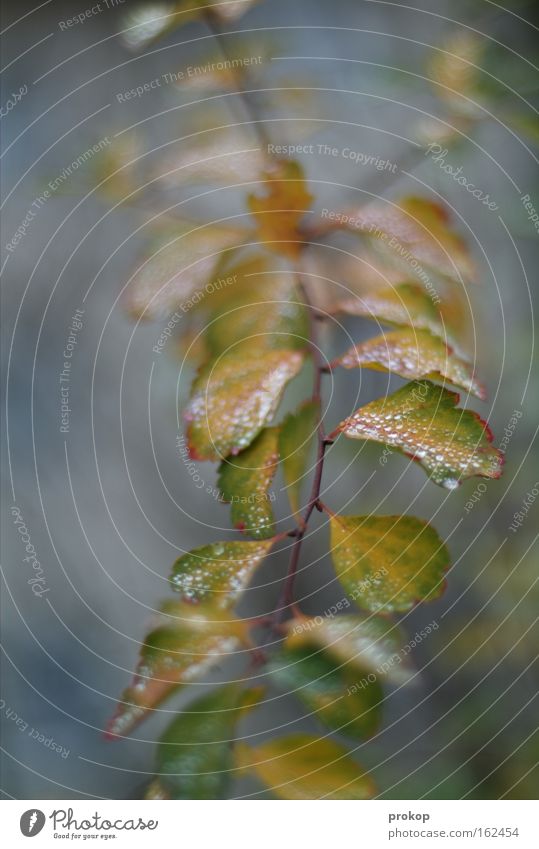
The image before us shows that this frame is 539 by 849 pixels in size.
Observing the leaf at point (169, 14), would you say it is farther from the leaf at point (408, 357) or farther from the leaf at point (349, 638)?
the leaf at point (349, 638)

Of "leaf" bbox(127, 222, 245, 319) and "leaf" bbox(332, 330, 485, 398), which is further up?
"leaf" bbox(127, 222, 245, 319)

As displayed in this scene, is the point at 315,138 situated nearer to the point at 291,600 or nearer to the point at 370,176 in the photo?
the point at 370,176

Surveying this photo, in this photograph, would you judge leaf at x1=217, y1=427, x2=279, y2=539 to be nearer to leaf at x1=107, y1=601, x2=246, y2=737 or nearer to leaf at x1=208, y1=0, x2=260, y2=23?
leaf at x1=107, y1=601, x2=246, y2=737

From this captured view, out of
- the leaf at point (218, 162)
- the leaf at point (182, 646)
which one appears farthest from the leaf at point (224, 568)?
the leaf at point (218, 162)

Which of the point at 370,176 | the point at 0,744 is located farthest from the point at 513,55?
the point at 0,744

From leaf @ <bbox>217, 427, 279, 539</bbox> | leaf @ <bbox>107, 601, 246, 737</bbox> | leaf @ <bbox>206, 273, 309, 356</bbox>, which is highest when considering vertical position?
leaf @ <bbox>206, 273, 309, 356</bbox>
